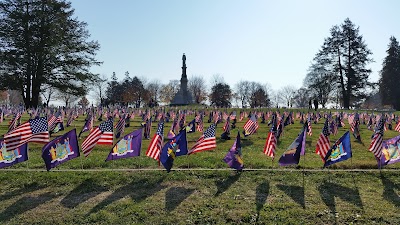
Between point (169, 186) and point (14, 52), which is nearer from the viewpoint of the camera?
point (169, 186)

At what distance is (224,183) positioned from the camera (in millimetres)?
10812

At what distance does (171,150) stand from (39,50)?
32.9 metres

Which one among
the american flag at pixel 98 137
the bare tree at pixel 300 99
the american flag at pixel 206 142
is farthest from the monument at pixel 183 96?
the american flag at pixel 206 142

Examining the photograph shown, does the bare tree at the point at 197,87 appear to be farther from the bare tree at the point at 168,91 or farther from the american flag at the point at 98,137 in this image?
the american flag at the point at 98,137

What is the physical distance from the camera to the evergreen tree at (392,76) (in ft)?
194

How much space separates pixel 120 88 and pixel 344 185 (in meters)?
A: 87.0

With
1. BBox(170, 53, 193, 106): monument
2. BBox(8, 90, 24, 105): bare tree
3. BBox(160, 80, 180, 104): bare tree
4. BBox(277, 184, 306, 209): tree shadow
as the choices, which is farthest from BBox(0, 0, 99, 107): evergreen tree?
BBox(8, 90, 24, 105): bare tree

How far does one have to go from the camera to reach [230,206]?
358 inches

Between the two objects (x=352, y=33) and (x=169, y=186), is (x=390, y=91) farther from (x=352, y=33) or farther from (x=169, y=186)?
(x=169, y=186)

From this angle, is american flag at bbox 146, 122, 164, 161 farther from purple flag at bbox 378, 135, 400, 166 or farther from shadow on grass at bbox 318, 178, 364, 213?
purple flag at bbox 378, 135, 400, 166

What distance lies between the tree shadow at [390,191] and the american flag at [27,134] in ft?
32.9

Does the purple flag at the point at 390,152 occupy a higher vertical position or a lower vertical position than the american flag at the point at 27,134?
lower

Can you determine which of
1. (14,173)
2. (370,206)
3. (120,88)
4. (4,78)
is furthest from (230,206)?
(120,88)

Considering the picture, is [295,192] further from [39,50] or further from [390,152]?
[39,50]
